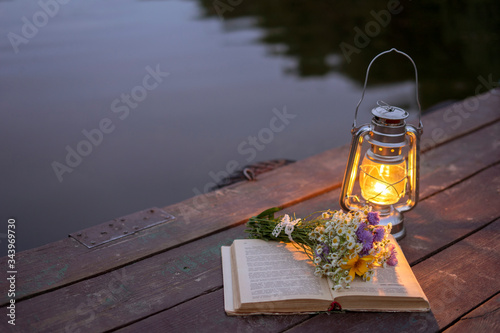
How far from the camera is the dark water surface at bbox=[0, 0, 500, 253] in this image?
9.29ft

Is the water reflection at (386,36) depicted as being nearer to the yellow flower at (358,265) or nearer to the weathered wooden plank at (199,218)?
the weathered wooden plank at (199,218)

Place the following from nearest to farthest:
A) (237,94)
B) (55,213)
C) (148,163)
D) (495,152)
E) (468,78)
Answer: (495,152) → (55,213) → (148,163) → (237,94) → (468,78)

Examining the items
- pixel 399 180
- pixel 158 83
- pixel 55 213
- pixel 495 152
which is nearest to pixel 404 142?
pixel 399 180

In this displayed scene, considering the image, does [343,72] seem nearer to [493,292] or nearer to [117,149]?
[117,149]

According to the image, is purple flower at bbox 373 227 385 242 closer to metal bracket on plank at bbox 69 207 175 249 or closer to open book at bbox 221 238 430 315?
open book at bbox 221 238 430 315

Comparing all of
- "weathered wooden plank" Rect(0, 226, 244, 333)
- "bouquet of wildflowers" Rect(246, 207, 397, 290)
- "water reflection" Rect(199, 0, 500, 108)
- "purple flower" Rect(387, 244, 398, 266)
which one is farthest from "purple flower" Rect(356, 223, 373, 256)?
"water reflection" Rect(199, 0, 500, 108)

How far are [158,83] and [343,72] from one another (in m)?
1.65

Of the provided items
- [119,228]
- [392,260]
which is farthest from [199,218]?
[392,260]

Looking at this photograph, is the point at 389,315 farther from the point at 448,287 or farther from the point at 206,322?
the point at 206,322

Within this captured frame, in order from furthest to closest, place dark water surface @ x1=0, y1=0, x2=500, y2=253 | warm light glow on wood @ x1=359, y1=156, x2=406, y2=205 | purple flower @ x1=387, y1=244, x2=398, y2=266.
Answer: dark water surface @ x1=0, y1=0, x2=500, y2=253 < warm light glow on wood @ x1=359, y1=156, x2=406, y2=205 < purple flower @ x1=387, y1=244, x2=398, y2=266

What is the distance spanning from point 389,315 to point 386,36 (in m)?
4.87

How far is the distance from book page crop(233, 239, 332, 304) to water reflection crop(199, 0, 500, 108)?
2.98m

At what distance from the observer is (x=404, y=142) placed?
1352 mm

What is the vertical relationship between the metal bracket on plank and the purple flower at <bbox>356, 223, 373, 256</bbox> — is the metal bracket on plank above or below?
below
